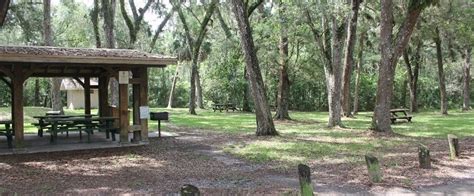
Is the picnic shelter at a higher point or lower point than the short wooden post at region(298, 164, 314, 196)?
higher

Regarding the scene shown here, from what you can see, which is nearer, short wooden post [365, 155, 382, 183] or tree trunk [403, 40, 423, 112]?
short wooden post [365, 155, 382, 183]

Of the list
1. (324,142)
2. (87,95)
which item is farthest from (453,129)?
(87,95)

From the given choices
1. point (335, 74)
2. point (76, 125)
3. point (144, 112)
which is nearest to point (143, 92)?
point (144, 112)

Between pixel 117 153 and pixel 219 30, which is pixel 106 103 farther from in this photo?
pixel 219 30

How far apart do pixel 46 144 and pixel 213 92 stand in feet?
85.4

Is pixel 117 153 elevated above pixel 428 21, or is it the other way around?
pixel 428 21

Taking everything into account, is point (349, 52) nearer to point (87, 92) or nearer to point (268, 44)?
point (268, 44)

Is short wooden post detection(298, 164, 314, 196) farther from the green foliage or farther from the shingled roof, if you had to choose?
the green foliage

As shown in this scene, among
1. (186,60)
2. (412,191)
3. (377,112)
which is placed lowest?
(412,191)

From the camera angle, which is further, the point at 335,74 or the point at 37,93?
the point at 37,93

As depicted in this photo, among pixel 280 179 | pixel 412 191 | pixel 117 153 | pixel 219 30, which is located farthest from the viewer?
pixel 219 30

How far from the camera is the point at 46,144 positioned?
12.0 metres

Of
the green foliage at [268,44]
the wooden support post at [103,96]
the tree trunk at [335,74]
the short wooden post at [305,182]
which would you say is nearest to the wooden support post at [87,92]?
the wooden support post at [103,96]

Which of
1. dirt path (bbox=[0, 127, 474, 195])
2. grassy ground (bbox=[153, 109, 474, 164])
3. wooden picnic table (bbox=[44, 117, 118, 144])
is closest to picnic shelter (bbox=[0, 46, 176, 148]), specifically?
wooden picnic table (bbox=[44, 117, 118, 144])
